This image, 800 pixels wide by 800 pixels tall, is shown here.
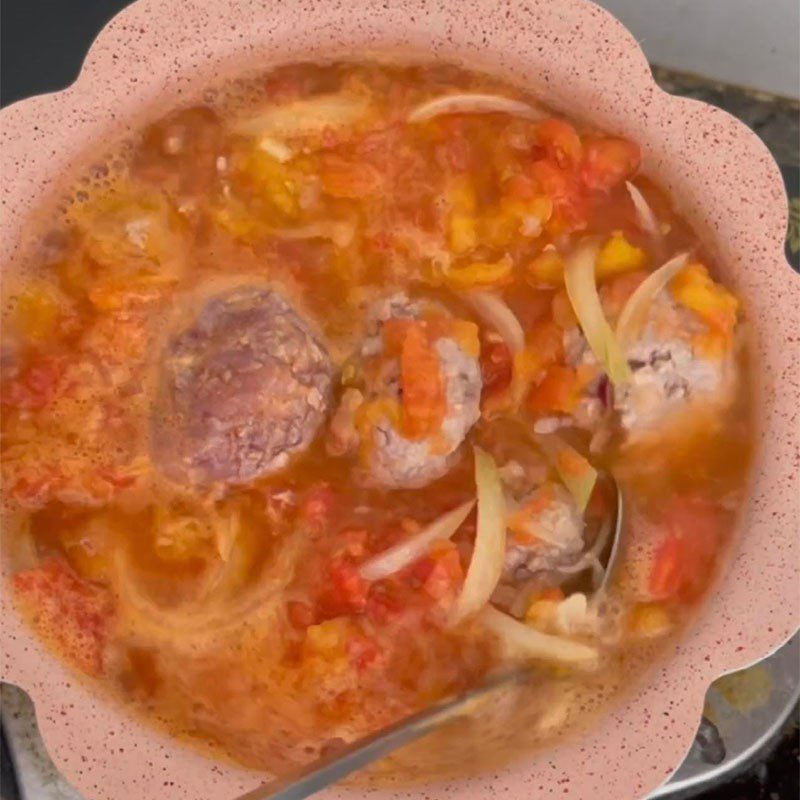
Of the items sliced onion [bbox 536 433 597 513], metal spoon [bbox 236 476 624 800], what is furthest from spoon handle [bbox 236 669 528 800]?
sliced onion [bbox 536 433 597 513]

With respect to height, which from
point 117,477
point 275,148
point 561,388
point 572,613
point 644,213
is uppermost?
point 644,213

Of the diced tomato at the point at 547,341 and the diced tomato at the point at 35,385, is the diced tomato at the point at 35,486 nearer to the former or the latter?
the diced tomato at the point at 35,385

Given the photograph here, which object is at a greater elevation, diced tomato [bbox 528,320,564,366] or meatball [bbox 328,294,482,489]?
diced tomato [bbox 528,320,564,366]

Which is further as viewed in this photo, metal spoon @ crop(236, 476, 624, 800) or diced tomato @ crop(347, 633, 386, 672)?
diced tomato @ crop(347, 633, 386, 672)

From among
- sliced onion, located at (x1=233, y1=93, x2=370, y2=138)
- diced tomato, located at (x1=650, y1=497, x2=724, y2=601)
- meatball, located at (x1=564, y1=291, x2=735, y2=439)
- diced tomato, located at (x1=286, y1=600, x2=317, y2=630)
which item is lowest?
diced tomato, located at (x1=286, y1=600, x2=317, y2=630)

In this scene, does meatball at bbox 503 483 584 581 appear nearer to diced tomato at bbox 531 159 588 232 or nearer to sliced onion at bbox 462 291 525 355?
sliced onion at bbox 462 291 525 355

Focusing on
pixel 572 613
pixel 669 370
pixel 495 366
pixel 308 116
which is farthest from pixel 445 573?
pixel 308 116

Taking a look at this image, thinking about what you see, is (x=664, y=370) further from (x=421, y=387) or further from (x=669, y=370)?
(x=421, y=387)
